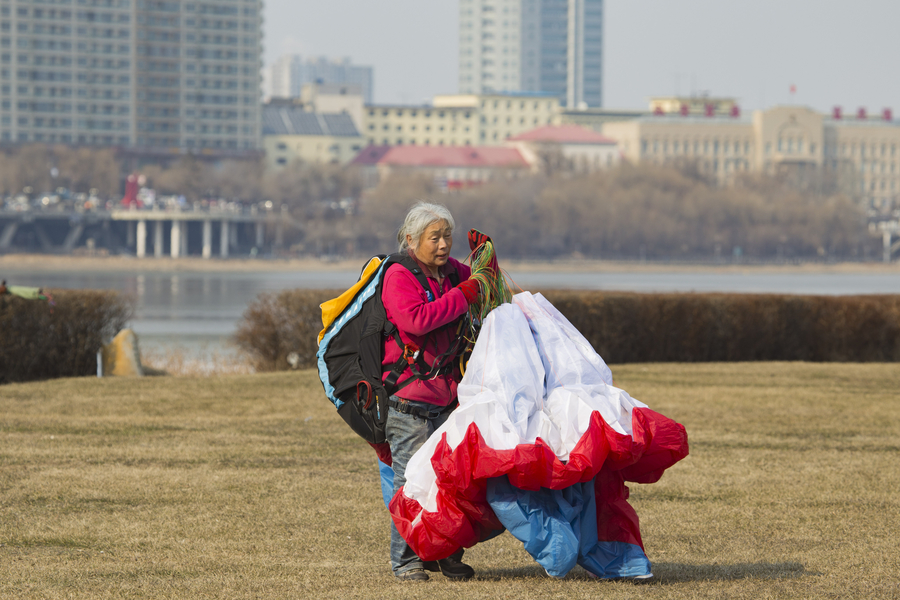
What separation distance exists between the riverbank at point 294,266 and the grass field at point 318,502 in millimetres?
89333

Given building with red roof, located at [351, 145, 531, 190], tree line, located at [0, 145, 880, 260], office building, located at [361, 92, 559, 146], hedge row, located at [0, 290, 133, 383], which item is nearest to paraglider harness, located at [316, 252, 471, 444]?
hedge row, located at [0, 290, 133, 383]

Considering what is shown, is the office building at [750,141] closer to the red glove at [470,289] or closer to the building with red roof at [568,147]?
the building with red roof at [568,147]

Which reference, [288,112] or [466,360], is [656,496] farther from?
[288,112]

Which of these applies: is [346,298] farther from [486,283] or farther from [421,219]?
[486,283]

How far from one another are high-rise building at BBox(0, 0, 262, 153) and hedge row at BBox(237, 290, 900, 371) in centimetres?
13524

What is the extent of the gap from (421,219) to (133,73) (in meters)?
151

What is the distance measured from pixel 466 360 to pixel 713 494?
339 centimetres

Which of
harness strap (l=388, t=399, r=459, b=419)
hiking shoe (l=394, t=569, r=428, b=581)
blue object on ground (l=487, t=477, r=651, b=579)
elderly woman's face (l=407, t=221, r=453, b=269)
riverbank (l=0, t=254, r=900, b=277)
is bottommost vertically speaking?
riverbank (l=0, t=254, r=900, b=277)

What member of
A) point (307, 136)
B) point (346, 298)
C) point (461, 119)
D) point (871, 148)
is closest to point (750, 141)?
point (871, 148)

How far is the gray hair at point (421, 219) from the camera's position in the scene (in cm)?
542

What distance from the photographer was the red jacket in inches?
208

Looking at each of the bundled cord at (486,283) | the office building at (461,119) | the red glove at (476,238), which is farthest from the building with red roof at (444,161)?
the bundled cord at (486,283)

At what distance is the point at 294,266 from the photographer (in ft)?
355

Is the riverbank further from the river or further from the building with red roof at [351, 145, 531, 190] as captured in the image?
the building with red roof at [351, 145, 531, 190]
